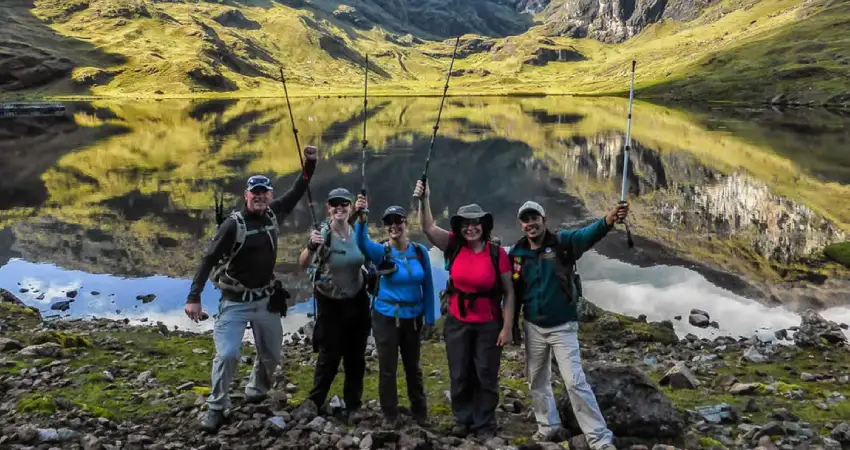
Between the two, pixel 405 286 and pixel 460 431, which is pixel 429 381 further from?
pixel 405 286

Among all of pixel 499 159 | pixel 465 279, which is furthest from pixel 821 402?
pixel 499 159

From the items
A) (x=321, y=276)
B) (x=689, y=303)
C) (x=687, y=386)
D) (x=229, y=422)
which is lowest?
(x=689, y=303)

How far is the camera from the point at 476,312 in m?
9.34

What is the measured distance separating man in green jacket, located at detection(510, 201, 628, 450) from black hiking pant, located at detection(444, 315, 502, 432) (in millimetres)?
611

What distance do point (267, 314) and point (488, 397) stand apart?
391 centimetres

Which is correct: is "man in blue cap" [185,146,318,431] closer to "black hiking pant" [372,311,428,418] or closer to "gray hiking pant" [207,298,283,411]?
"gray hiking pant" [207,298,283,411]

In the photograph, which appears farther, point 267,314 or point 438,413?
point 438,413

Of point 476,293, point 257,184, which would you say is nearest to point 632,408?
point 476,293

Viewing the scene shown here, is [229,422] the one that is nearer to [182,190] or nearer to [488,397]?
[488,397]

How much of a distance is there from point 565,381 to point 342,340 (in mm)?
3746

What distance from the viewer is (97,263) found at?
90.1 feet

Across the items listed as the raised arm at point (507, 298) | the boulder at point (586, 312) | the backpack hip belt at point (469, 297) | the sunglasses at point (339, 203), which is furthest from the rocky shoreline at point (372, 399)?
the sunglasses at point (339, 203)

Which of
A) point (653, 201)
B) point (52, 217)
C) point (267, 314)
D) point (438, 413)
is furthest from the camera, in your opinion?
point (653, 201)

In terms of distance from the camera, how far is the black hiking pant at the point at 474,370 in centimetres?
941
